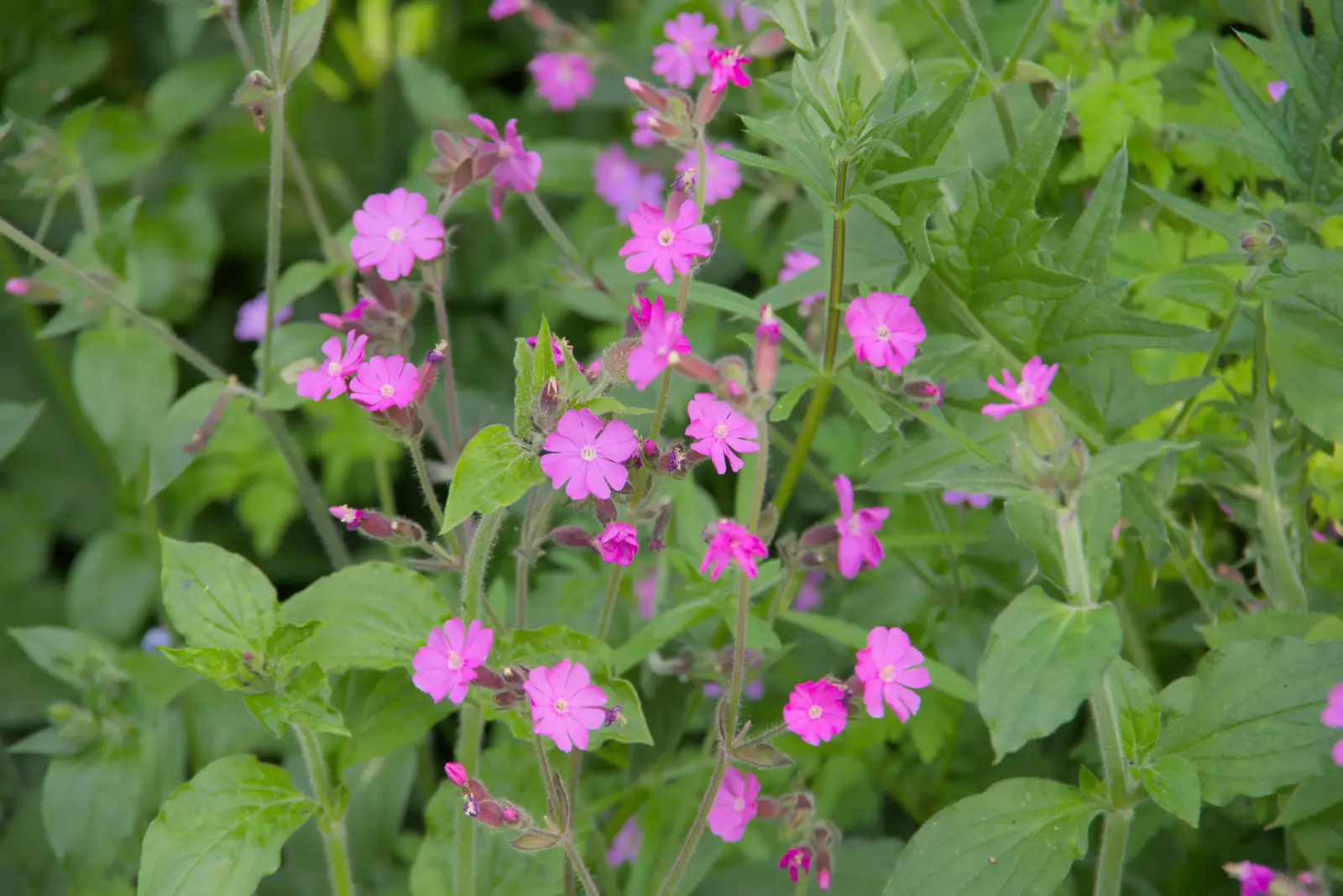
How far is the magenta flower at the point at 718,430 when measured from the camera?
1.09 m

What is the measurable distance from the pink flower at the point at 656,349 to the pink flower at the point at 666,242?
8 cm

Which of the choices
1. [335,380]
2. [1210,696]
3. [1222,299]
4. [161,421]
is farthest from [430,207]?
[1210,696]

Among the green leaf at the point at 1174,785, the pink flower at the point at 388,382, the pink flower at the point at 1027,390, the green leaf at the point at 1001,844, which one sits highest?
the pink flower at the point at 1027,390

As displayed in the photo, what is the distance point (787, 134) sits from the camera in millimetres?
1346

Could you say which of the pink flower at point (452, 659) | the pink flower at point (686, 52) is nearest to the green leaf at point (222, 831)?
the pink flower at point (452, 659)

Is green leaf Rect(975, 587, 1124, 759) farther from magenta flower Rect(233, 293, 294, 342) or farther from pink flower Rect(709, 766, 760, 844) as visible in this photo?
magenta flower Rect(233, 293, 294, 342)

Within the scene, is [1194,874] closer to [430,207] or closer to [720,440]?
[720,440]

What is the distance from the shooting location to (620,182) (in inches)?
89.5

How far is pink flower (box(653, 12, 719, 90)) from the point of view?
175 centimetres

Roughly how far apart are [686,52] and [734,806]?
1109 mm

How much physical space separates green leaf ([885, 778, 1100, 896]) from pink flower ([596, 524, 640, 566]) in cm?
41

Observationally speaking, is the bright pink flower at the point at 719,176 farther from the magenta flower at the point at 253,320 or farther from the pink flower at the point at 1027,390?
the pink flower at the point at 1027,390

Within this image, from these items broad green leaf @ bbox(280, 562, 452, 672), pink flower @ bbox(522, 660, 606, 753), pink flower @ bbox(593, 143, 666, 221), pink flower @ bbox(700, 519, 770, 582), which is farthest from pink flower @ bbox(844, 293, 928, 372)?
pink flower @ bbox(593, 143, 666, 221)

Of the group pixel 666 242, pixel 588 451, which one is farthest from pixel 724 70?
pixel 588 451
